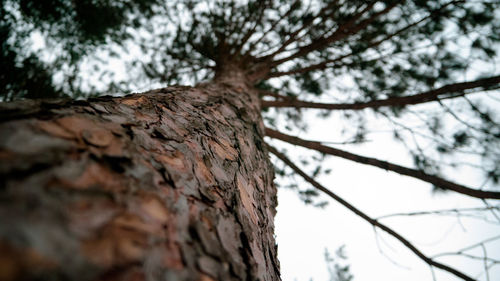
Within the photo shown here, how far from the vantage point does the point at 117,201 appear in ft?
1.17

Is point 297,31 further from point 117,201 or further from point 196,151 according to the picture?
point 117,201

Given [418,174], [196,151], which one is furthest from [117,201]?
[418,174]

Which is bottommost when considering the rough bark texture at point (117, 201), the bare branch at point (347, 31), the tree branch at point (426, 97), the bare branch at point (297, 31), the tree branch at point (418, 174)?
the rough bark texture at point (117, 201)

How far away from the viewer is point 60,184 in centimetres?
31

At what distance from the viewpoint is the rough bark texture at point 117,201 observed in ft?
0.86

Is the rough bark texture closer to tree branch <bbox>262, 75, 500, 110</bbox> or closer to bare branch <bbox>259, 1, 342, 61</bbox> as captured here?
tree branch <bbox>262, 75, 500, 110</bbox>

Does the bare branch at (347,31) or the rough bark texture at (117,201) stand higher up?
the bare branch at (347,31)

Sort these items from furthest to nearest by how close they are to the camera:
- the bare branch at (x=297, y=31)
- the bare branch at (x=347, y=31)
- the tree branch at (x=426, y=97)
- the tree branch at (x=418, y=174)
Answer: the bare branch at (x=297, y=31), the bare branch at (x=347, y=31), the tree branch at (x=426, y=97), the tree branch at (x=418, y=174)

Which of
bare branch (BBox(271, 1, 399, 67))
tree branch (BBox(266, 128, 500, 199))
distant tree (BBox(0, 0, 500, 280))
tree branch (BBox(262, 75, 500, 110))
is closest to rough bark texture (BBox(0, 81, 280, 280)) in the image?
distant tree (BBox(0, 0, 500, 280))

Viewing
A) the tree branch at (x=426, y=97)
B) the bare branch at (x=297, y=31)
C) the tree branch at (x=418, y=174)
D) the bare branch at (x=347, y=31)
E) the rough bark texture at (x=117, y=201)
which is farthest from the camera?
the bare branch at (x=297, y=31)

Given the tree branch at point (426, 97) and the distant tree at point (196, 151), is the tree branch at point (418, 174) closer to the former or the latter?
the distant tree at point (196, 151)

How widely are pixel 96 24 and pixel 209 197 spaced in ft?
12.4

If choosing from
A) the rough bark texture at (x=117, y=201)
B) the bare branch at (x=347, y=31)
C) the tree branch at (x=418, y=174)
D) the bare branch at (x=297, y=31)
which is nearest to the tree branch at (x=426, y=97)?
the tree branch at (x=418, y=174)

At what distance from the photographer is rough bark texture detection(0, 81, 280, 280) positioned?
0.86 feet
